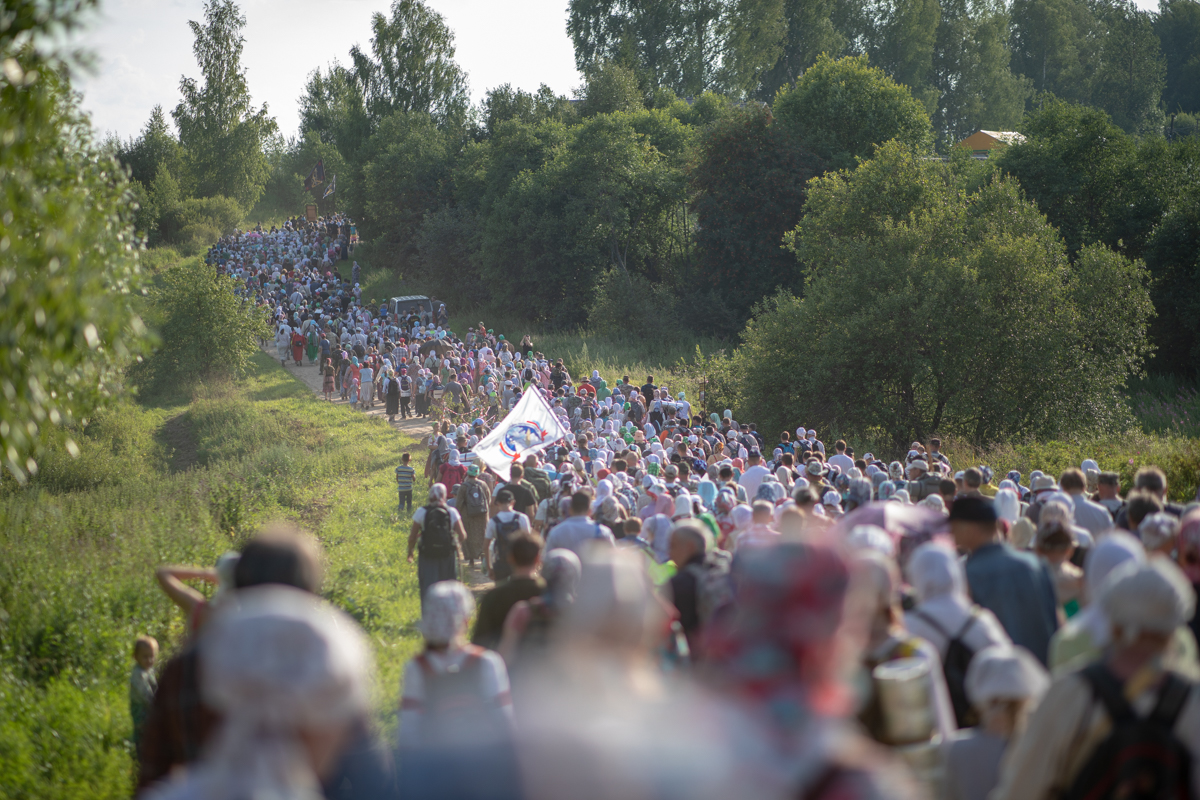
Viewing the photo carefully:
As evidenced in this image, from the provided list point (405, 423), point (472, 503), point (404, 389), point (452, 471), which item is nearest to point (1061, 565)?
point (472, 503)

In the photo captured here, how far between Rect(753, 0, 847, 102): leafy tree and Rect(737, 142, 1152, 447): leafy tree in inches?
1899

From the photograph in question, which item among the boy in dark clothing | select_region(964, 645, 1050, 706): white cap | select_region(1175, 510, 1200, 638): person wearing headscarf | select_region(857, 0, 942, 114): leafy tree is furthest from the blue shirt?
select_region(857, 0, 942, 114): leafy tree

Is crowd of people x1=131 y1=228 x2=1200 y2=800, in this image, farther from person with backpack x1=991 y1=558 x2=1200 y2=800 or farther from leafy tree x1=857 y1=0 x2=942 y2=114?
leafy tree x1=857 y1=0 x2=942 y2=114

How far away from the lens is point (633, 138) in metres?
44.2

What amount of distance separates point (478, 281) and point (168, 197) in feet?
107

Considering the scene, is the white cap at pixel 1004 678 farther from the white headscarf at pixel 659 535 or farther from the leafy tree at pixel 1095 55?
the leafy tree at pixel 1095 55

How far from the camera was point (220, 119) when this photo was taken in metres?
71.7

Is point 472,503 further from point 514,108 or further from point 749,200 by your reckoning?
point 514,108

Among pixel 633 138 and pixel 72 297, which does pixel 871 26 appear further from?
pixel 72 297

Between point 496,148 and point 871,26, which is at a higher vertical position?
point 871,26

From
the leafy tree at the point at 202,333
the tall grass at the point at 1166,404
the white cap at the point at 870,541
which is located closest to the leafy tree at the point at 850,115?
the tall grass at the point at 1166,404

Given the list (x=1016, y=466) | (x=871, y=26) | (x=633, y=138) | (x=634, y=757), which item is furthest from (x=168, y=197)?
(x=634, y=757)

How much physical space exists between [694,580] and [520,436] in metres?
9.65

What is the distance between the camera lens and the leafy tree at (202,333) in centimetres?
3331
